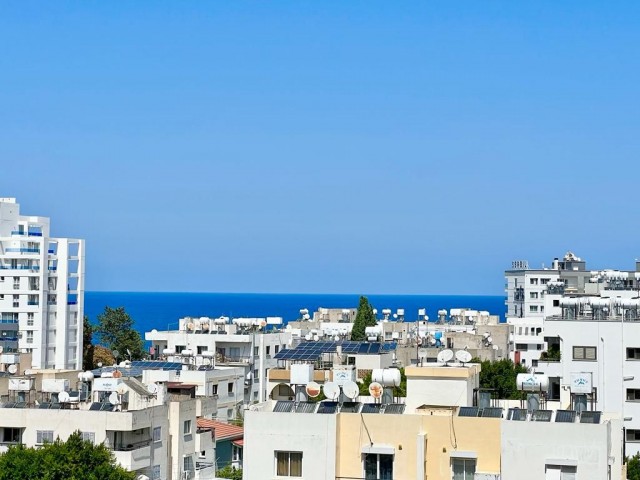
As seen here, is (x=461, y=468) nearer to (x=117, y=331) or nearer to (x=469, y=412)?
(x=469, y=412)

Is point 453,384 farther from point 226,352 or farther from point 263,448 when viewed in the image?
point 226,352

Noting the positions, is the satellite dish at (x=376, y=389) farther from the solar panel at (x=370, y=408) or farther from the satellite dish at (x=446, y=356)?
the satellite dish at (x=446, y=356)

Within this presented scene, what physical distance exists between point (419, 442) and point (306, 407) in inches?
134

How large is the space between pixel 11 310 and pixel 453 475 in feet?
252

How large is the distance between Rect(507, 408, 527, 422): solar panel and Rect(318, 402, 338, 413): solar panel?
14.8 ft

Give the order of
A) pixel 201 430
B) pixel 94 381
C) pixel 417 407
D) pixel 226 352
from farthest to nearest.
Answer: pixel 226 352 → pixel 201 430 → pixel 94 381 → pixel 417 407

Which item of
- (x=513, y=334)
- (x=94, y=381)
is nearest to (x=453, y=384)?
(x=94, y=381)

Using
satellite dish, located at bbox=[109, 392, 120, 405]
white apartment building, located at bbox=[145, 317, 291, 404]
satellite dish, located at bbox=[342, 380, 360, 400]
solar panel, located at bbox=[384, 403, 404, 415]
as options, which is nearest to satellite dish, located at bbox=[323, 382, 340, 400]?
satellite dish, located at bbox=[342, 380, 360, 400]

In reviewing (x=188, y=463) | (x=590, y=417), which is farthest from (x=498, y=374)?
(x=590, y=417)

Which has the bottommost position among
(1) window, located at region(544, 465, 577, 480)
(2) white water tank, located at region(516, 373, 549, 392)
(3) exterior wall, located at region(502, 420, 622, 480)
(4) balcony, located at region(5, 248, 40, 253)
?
(1) window, located at region(544, 465, 577, 480)

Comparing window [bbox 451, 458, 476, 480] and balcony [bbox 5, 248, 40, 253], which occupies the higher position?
balcony [bbox 5, 248, 40, 253]

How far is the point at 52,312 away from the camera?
4023 inches

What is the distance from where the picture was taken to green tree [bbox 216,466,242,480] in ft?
148

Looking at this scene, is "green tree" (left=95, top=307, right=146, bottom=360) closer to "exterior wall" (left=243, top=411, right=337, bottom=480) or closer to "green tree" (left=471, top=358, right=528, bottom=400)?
"green tree" (left=471, top=358, right=528, bottom=400)
